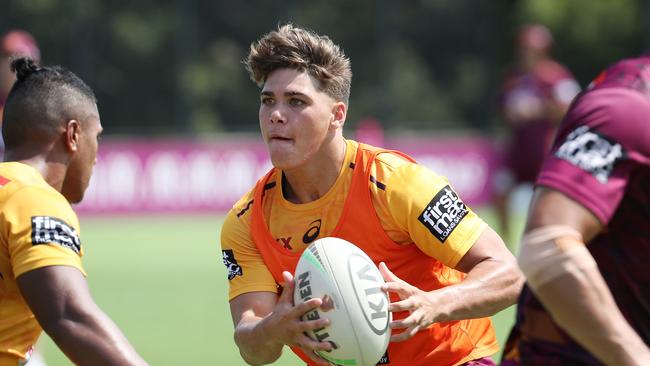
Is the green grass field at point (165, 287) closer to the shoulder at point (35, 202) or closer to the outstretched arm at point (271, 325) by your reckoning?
the outstretched arm at point (271, 325)

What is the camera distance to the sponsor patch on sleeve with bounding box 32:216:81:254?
4027 millimetres

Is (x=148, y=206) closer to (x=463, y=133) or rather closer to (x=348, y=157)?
(x=463, y=133)

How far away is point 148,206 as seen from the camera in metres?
22.3

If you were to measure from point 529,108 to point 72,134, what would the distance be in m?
12.2

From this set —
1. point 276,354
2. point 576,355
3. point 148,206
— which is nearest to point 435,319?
point 276,354

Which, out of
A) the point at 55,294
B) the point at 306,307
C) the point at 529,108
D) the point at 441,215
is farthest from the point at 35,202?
the point at 529,108

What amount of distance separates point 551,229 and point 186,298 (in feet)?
32.1

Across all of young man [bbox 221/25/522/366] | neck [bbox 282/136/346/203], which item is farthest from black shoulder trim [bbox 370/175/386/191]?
neck [bbox 282/136/346/203]

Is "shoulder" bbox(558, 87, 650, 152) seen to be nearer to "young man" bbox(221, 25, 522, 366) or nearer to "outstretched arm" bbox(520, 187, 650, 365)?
"outstretched arm" bbox(520, 187, 650, 365)

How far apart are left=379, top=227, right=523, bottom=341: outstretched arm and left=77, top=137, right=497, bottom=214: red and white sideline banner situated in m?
17.5

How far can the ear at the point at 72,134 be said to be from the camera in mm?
4742

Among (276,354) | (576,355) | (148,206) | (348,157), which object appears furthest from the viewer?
(148,206)

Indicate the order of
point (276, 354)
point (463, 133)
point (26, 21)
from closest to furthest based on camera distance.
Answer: point (276, 354), point (26, 21), point (463, 133)

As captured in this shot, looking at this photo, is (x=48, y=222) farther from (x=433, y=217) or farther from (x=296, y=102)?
(x=433, y=217)
